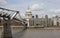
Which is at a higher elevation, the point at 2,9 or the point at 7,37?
the point at 2,9

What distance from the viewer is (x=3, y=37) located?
1970 inches

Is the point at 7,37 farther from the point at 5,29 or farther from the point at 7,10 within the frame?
the point at 7,10

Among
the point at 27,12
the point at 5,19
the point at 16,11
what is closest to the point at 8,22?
the point at 5,19

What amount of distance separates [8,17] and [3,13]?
196 cm

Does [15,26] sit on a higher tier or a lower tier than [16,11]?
lower

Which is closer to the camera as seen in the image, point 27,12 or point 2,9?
point 2,9

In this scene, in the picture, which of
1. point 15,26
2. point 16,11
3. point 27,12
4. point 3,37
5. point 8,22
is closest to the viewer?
point 3,37

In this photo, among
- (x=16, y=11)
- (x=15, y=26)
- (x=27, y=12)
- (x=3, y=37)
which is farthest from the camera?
(x=27, y=12)

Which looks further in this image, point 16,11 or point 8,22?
point 16,11

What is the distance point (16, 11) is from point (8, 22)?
49.2 ft

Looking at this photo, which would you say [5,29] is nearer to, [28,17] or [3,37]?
[3,37]

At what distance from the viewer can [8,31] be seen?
53.0m

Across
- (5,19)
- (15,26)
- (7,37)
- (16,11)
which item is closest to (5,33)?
(7,37)

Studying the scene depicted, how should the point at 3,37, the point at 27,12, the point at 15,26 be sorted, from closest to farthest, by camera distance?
1. the point at 3,37
2. the point at 15,26
3. the point at 27,12
